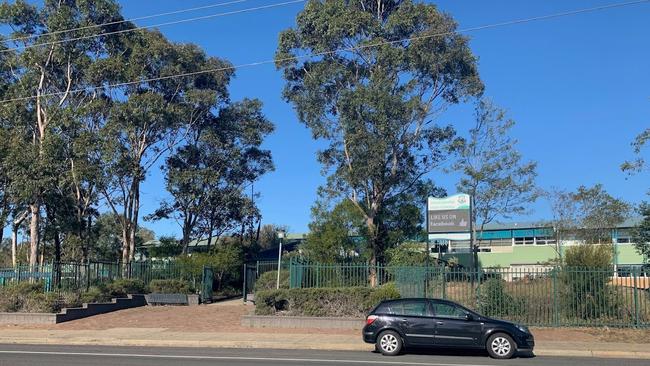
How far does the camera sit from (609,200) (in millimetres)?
45781

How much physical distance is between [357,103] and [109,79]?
14.0 m

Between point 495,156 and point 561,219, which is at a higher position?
point 495,156

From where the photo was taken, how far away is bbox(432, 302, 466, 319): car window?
1552 cm

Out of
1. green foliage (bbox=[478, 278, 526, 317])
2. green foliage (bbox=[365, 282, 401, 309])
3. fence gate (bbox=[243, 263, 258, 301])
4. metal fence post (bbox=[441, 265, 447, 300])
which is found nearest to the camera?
green foliage (bbox=[478, 278, 526, 317])

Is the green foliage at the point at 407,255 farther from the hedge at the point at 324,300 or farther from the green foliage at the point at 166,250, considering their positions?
the green foliage at the point at 166,250

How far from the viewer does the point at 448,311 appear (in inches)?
616

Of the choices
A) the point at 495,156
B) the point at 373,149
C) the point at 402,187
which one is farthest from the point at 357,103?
the point at 495,156

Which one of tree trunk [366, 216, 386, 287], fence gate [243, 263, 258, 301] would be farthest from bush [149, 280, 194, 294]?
tree trunk [366, 216, 386, 287]

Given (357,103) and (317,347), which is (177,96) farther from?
(317,347)

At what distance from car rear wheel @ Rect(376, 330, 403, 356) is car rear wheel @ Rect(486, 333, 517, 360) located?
2110 mm

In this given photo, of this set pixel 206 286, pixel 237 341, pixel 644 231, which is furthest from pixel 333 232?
pixel 237 341

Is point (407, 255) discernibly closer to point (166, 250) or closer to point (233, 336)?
point (233, 336)

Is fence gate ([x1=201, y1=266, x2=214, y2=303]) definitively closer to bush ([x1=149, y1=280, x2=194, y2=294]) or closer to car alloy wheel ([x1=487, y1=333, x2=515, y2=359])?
bush ([x1=149, y1=280, x2=194, y2=294])

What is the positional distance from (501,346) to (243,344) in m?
6.84
